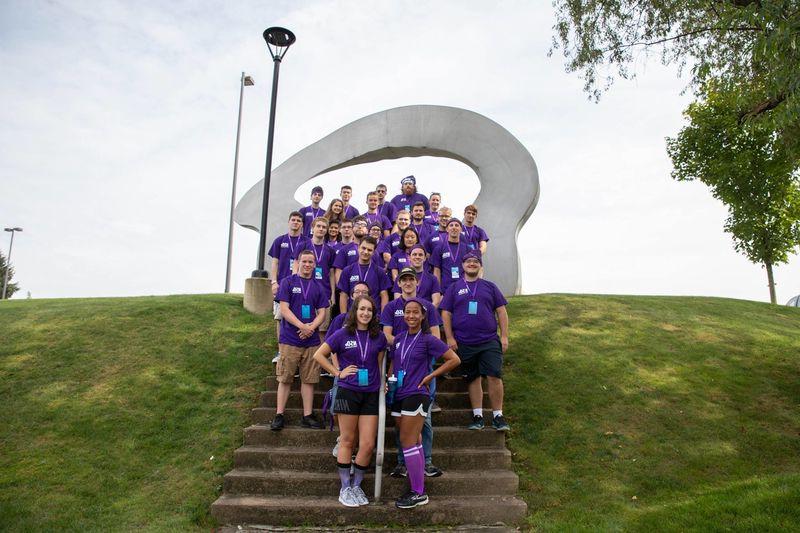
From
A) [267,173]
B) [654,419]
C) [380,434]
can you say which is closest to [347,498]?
[380,434]

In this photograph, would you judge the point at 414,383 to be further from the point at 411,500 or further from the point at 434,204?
the point at 434,204

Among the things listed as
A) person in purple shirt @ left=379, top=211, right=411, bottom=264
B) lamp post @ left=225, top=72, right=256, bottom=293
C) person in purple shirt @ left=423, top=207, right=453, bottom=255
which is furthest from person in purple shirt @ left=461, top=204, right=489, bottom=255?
lamp post @ left=225, top=72, right=256, bottom=293

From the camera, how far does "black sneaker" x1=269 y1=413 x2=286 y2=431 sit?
18.7ft

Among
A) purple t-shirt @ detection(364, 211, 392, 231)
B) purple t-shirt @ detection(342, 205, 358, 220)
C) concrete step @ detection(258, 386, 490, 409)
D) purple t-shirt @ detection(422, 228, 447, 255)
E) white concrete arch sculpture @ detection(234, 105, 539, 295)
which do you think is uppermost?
white concrete arch sculpture @ detection(234, 105, 539, 295)

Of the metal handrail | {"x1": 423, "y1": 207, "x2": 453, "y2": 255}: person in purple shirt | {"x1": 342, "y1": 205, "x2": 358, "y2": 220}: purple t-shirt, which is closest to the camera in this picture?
the metal handrail

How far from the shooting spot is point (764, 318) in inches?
410

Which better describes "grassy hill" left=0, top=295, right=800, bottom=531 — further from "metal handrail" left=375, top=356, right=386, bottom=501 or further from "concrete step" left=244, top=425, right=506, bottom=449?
"metal handrail" left=375, top=356, right=386, bottom=501

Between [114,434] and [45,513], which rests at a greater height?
[114,434]

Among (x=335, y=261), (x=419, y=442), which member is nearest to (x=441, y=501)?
(x=419, y=442)

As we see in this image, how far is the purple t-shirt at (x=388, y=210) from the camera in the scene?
916cm

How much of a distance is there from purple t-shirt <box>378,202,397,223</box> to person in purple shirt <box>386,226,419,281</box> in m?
2.24

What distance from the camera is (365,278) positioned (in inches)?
261

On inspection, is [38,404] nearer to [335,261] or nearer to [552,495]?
[335,261]

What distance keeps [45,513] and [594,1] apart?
37.4 feet
